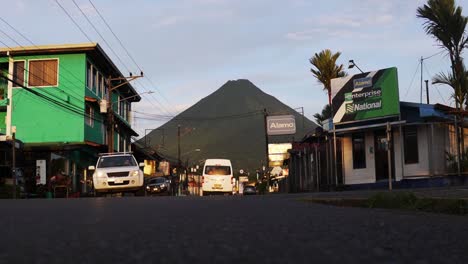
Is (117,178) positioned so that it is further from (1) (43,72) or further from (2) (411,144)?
(1) (43,72)

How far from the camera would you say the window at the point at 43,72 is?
114ft

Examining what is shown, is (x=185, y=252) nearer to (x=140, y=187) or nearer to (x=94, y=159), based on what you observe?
(x=140, y=187)

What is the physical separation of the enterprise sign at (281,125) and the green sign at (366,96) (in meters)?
28.9

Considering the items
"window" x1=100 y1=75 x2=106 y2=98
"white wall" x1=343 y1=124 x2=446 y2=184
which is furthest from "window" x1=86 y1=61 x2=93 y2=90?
"white wall" x1=343 y1=124 x2=446 y2=184

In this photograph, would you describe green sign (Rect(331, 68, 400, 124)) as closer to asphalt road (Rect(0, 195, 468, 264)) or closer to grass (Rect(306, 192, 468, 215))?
grass (Rect(306, 192, 468, 215))

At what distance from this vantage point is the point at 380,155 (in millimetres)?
27844

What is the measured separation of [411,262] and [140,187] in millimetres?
20913

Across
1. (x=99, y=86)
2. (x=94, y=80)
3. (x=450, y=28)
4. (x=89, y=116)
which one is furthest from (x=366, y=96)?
(x=99, y=86)

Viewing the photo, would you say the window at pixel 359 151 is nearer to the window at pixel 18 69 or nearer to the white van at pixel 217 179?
the white van at pixel 217 179

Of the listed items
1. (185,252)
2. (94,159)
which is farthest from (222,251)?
(94,159)

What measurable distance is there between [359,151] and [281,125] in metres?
29.1

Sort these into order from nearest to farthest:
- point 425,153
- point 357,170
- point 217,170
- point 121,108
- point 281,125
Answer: point 425,153 < point 357,170 < point 217,170 < point 121,108 < point 281,125

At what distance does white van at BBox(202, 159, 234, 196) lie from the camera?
30391mm

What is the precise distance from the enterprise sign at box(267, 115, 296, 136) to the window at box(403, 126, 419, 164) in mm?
A: 30658
